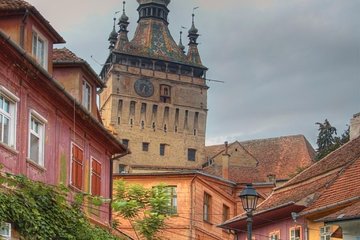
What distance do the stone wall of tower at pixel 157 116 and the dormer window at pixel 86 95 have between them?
84.1 meters

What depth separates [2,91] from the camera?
19.9 m

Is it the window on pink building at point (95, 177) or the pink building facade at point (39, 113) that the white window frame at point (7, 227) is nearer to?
the pink building facade at point (39, 113)

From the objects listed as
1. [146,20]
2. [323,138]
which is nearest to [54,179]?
[323,138]

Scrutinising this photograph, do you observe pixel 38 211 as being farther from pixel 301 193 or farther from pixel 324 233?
pixel 301 193

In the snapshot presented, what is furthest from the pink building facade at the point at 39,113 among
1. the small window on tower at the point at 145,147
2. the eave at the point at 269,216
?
the small window on tower at the point at 145,147

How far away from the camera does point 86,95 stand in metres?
27.4

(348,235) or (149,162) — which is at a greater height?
(149,162)

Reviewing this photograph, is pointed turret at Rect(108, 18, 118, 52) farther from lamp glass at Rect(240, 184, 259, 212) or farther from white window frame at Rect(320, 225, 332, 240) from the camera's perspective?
lamp glass at Rect(240, 184, 259, 212)

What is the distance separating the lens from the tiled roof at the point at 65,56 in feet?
85.5

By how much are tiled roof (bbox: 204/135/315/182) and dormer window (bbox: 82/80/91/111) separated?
7401cm

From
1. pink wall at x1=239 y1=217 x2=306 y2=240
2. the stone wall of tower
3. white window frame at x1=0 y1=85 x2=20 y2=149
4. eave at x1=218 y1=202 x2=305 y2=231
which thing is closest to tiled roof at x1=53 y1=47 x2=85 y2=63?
white window frame at x1=0 y1=85 x2=20 y2=149

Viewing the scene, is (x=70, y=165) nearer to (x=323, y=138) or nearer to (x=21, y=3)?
(x=21, y=3)

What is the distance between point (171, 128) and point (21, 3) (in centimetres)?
9595

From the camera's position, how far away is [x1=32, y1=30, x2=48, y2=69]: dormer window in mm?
22656
